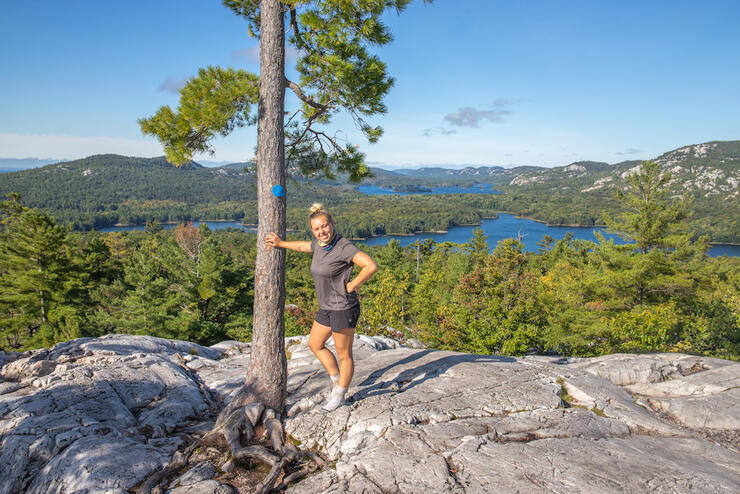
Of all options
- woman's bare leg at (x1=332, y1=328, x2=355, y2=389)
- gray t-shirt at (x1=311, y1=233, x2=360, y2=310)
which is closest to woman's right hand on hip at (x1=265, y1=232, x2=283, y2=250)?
gray t-shirt at (x1=311, y1=233, x2=360, y2=310)

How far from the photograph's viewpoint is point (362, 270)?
3.66 meters

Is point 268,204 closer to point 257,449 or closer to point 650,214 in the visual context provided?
point 257,449

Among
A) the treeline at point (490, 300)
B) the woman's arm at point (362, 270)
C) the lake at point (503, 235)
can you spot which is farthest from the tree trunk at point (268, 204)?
the lake at point (503, 235)

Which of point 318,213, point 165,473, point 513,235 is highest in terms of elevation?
point 318,213

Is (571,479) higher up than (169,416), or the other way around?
(571,479)

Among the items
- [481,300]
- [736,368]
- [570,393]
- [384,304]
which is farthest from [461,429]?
[384,304]

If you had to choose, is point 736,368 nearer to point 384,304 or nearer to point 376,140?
point 376,140

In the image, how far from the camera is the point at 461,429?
4.00m

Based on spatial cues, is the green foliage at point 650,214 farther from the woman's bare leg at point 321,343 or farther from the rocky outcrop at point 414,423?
the woman's bare leg at point 321,343

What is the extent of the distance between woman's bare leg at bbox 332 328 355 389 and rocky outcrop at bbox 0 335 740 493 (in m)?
0.44

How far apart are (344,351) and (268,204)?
6.81 ft

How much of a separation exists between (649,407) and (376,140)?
6.16m

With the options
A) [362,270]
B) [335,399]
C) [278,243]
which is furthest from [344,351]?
[278,243]

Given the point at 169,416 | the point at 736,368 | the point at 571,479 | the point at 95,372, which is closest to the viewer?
the point at 571,479
